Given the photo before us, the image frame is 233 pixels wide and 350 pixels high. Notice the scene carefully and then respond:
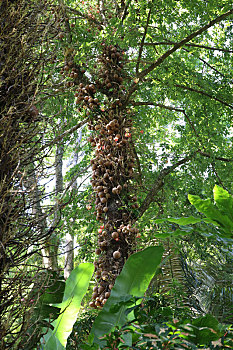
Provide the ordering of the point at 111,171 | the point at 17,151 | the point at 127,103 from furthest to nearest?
the point at 127,103 → the point at 111,171 → the point at 17,151

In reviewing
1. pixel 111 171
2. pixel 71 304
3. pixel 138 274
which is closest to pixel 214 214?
pixel 138 274

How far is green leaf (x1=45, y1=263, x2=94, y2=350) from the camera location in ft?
7.50

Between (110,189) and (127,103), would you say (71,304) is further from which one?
(127,103)

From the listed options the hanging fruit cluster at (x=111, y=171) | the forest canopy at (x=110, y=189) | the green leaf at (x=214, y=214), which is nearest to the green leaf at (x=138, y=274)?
the forest canopy at (x=110, y=189)

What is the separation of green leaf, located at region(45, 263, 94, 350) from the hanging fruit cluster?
1.29m

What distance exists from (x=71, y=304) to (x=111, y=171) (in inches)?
87.0

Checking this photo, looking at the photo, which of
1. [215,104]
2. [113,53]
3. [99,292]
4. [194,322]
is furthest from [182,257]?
[194,322]

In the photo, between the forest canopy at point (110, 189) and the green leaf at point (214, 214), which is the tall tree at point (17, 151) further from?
the green leaf at point (214, 214)

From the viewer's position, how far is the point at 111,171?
4383 mm

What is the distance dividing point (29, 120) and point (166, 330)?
1.58 metres

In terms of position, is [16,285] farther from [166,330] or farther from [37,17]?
[37,17]

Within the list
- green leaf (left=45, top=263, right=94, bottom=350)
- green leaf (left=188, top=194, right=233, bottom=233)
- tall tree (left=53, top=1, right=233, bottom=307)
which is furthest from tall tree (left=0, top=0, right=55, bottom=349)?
tall tree (left=53, top=1, right=233, bottom=307)

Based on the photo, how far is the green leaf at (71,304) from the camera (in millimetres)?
2286

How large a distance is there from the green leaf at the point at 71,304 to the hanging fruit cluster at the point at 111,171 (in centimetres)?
129
